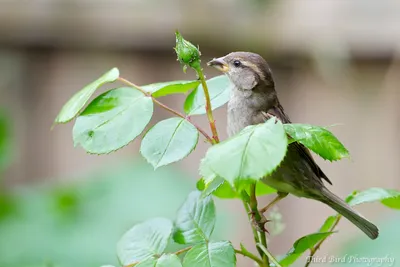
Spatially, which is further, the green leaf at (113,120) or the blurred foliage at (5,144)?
the blurred foliage at (5,144)

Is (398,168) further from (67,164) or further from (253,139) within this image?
(253,139)

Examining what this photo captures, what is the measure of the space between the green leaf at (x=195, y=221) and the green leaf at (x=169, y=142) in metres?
0.14

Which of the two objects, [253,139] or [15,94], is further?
[15,94]

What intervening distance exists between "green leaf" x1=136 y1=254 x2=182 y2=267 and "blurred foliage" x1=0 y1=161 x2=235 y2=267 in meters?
1.73

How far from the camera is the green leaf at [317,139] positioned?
93 centimetres

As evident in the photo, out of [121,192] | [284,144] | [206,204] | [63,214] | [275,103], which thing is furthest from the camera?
[121,192]

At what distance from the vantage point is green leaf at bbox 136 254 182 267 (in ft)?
3.22

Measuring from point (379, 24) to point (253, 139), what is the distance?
2874 millimetres

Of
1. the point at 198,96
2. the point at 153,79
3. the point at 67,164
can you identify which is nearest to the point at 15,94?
the point at 67,164

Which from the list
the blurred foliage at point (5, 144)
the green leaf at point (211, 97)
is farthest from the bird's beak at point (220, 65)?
the blurred foliage at point (5, 144)

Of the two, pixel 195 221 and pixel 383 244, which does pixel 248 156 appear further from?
pixel 383 244

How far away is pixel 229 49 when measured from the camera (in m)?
3.53

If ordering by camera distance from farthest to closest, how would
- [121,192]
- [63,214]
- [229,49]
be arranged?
1. [229,49]
2. [121,192]
3. [63,214]

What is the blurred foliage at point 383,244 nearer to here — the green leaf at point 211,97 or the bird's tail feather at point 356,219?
the bird's tail feather at point 356,219
